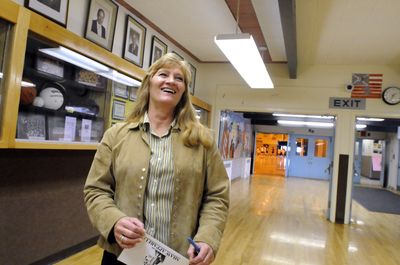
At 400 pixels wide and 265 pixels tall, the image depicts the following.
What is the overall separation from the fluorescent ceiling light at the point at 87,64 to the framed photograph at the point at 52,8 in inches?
17.8

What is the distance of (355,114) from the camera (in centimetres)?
575

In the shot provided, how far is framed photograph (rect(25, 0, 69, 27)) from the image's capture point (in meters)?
2.73

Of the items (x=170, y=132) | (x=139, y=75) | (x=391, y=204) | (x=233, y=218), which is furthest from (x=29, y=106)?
(x=391, y=204)

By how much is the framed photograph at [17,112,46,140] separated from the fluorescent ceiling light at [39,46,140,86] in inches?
21.7

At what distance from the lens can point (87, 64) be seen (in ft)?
9.86

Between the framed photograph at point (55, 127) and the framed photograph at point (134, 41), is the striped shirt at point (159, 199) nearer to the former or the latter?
the framed photograph at point (55, 127)

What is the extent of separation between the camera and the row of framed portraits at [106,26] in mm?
2893

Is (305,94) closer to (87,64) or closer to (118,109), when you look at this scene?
(118,109)

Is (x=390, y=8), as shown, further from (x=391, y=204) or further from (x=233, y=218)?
(x=391, y=204)

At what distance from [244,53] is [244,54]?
0.12 ft

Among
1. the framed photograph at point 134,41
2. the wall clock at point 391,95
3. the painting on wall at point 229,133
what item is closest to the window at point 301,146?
the painting on wall at point 229,133

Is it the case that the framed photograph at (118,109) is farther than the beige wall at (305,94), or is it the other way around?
the beige wall at (305,94)

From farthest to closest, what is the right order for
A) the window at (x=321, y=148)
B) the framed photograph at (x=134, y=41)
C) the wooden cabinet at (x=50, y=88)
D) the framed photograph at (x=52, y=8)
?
the window at (x=321, y=148), the framed photograph at (x=134, y=41), the framed photograph at (x=52, y=8), the wooden cabinet at (x=50, y=88)

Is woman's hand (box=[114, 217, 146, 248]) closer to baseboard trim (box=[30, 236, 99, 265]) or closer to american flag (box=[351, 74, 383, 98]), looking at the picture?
baseboard trim (box=[30, 236, 99, 265])
